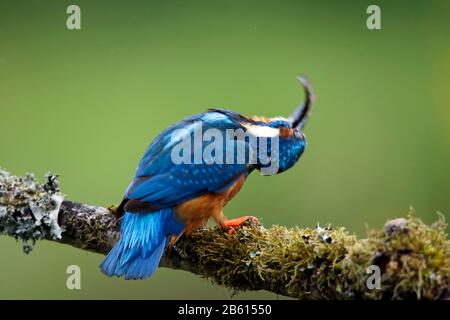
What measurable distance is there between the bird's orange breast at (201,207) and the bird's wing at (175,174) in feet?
0.07

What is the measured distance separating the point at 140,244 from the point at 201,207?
0.98 feet

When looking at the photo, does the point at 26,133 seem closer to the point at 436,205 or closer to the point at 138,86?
the point at 138,86

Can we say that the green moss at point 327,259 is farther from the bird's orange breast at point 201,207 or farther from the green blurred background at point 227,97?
the green blurred background at point 227,97

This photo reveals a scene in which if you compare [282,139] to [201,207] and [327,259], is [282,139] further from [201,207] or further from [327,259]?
[327,259]

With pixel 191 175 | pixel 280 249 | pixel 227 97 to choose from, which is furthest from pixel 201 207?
pixel 227 97

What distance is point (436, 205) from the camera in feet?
15.0

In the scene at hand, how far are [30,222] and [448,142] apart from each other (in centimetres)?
291

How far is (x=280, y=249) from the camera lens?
2529mm

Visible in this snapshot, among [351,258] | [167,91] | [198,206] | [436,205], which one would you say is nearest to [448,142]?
[436,205]

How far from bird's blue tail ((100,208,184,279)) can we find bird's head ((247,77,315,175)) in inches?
17.4

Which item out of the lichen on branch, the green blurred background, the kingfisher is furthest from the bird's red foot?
the green blurred background

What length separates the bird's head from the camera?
9.96 feet

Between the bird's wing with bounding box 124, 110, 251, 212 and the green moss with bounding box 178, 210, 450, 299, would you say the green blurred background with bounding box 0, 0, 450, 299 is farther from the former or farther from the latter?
the green moss with bounding box 178, 210, 450, 299
